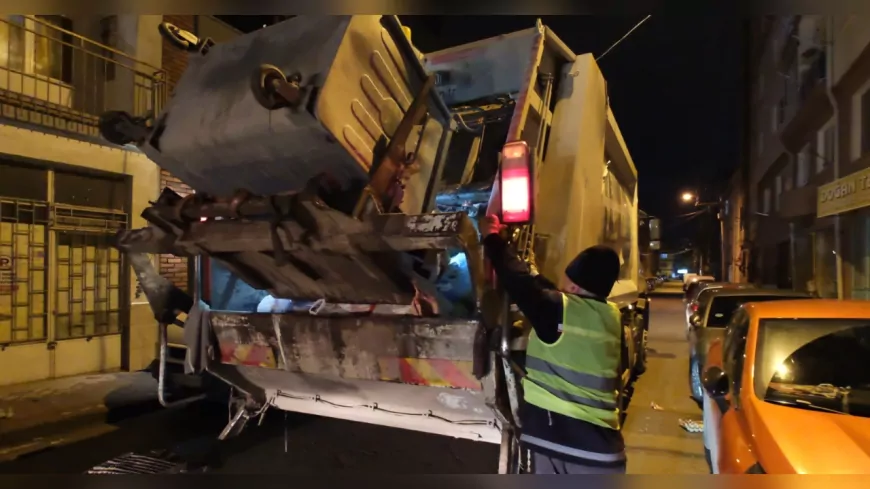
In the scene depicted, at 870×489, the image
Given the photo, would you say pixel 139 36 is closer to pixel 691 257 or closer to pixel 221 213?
pixel 221 213

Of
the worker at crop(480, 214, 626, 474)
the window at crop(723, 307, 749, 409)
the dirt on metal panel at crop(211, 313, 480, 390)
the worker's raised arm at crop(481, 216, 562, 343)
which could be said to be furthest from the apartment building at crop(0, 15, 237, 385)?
the window at crop(723, 307, 749, 409)

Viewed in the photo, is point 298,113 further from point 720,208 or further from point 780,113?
point 720,208

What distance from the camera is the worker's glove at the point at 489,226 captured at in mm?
3090

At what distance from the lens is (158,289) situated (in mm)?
4266

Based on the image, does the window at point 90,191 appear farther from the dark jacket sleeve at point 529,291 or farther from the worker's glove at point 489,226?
the dark jacket sleeve at point 529,291

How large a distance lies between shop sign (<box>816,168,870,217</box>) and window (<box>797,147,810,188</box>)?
3383 mm

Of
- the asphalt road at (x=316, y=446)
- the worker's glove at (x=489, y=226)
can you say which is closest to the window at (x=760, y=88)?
the asphalt road at (x=316, y=446)

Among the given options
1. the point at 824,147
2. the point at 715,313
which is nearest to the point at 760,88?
the point at 824,147

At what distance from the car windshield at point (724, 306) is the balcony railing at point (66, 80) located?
788 cm

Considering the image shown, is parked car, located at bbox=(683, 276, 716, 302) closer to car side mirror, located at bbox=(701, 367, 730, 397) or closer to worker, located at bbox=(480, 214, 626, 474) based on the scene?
car side mirror, located at bbox=(701, 367, 730, 397)

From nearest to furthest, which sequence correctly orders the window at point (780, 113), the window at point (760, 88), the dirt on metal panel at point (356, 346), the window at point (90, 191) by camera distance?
the dirt on metal panel at point (356, 346), the window at point (90, 191), the window at point (780, 113), the window at point (760, 88)

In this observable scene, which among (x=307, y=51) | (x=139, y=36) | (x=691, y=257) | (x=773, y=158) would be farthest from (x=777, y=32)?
(x=691, y=257)

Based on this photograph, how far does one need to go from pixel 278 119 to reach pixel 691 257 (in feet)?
182

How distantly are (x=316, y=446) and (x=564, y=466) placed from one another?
2.93 m
